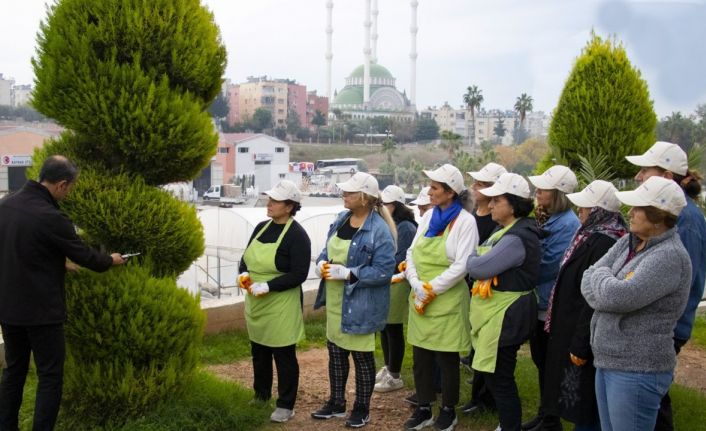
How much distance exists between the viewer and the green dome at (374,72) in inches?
5655

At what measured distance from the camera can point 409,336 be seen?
17.0 ft

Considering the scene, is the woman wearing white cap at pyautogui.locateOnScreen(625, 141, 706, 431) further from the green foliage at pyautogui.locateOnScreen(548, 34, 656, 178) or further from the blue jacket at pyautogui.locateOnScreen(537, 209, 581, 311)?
the green foliage at pyautogui.locateOnScreen(548, 34, 656, 178)

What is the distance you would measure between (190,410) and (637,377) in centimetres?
299

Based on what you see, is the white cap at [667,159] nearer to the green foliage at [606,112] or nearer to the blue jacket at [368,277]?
the blue jacket at [368,277]

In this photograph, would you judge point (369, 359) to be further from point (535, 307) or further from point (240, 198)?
point (240, 198)

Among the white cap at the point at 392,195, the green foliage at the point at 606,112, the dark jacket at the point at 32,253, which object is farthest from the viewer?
the green foliage at the point at 606,112

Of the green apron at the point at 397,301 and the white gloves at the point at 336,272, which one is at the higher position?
the white gloves at the point at 336,272

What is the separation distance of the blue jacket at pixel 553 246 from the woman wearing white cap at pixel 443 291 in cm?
55

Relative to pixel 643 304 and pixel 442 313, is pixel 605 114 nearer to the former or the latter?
pixel 442 313

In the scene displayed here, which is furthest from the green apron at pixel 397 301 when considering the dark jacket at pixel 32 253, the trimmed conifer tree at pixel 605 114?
the dark jacket at pixel 32 253

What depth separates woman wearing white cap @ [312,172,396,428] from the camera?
17.0ft

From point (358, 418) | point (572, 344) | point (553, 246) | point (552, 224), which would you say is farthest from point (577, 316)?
point (358, 418)

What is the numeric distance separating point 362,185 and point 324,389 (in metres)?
2.14

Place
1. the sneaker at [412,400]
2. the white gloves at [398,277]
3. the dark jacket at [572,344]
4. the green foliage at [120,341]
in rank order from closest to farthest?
the dark jacket at [572,344] → the green foliage at [120,341] → the sneaker at [412,400] → the white gloves at [398,277]
